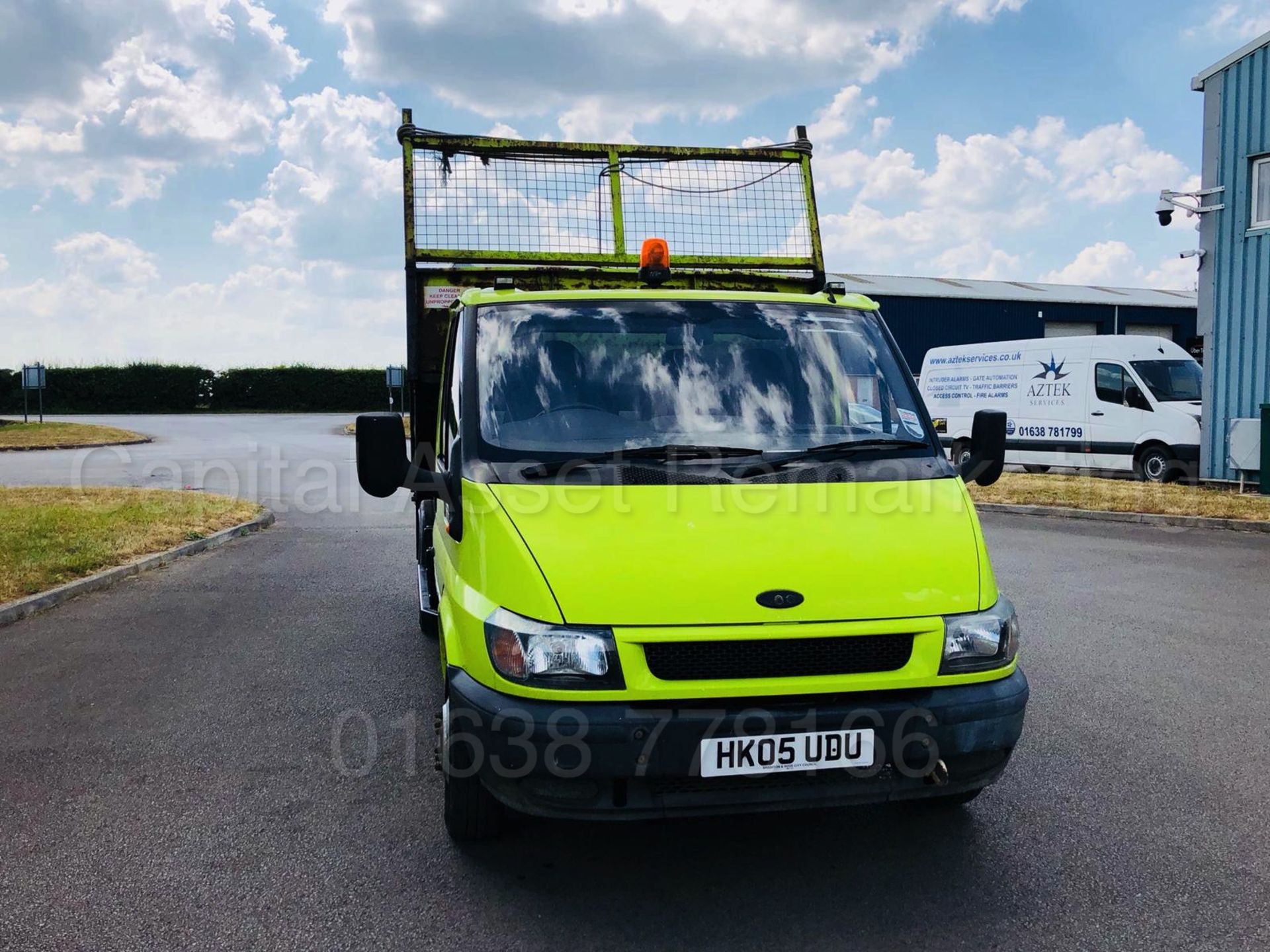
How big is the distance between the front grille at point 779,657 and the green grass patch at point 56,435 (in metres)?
29.7

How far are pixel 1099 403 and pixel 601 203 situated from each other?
12959mm

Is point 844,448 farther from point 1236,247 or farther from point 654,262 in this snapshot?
point 1236,247

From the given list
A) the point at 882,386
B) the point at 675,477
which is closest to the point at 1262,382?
the point at 882,386

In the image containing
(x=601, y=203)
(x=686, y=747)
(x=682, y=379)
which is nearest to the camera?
(x=686, y=747)

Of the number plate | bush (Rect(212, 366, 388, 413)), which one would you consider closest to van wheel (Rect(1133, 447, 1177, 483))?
the number plate

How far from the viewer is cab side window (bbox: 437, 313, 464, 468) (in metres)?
4.06

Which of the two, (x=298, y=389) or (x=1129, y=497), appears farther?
(x=298, y=389)

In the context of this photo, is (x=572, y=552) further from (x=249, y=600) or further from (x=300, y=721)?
(x=249, y=600)

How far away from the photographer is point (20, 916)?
302 centimetres

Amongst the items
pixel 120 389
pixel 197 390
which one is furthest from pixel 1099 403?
pixel 120 389

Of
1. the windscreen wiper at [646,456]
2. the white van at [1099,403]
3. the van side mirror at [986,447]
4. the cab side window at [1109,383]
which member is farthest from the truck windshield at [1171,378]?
the windscreen wiper at [646,456]

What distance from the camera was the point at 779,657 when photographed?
3.00 m

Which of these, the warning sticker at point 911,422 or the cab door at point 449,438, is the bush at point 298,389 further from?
the warning sticker at point 911,422

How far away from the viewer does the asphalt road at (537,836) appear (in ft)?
9.70
